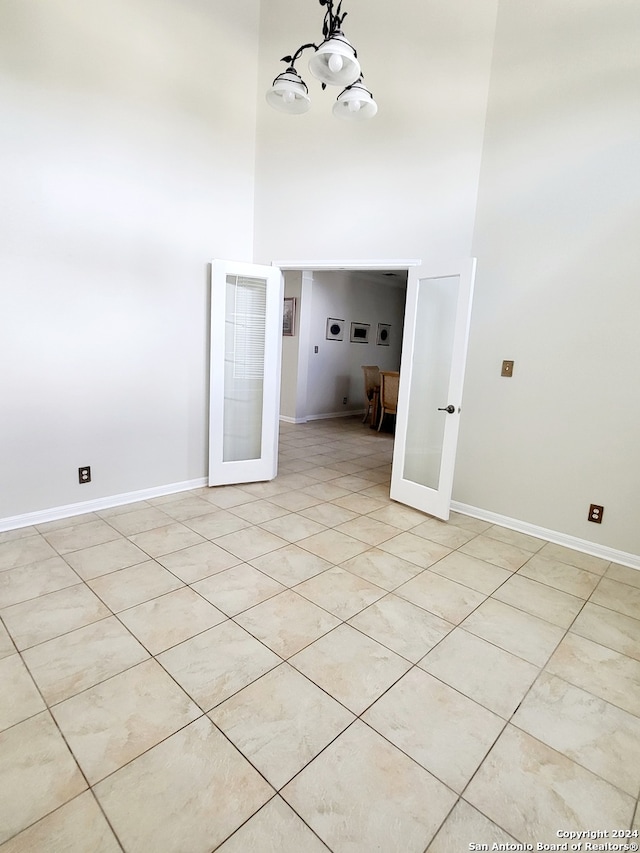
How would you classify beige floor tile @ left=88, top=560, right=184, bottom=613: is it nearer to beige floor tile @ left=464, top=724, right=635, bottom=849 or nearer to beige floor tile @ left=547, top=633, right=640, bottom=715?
beige floor tile @ left=464, top=724, right=635, bottom=849

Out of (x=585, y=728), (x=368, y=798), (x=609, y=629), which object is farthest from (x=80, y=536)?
(x=609, y=629)

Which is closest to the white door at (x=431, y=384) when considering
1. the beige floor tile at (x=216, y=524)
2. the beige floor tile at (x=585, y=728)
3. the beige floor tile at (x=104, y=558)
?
the beige floor tile at (x=216, y=524)

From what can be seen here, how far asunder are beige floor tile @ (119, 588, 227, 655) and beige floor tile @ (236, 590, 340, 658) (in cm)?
18

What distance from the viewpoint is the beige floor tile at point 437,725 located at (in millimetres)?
1495

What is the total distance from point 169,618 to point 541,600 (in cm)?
203

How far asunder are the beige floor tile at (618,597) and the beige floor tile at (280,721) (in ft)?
5.77

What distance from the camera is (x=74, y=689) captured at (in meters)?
1.71

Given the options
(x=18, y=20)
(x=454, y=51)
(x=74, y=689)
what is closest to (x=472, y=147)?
(x=454, y=51)

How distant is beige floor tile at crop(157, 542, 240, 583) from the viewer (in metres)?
2.57

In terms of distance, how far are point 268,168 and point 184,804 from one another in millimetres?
4331

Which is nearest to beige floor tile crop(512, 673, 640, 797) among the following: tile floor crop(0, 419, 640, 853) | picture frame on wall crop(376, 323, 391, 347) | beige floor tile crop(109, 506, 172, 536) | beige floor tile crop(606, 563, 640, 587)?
tile floor crop(0, 419, 640, 853)

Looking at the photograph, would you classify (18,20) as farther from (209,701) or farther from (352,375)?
(352,375)

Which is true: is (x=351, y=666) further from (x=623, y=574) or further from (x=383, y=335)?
(x=383, y=335)

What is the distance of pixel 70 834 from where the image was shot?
122cm
